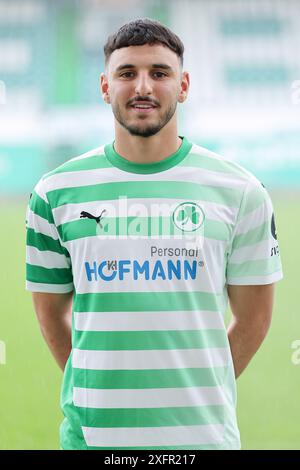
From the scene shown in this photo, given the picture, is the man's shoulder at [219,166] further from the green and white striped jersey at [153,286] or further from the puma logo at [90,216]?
the puma logo at [90,216]

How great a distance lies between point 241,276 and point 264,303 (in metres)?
0.11

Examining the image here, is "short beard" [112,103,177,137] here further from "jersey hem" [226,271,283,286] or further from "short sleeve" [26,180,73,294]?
"jersey hem" [226,271,283,286]

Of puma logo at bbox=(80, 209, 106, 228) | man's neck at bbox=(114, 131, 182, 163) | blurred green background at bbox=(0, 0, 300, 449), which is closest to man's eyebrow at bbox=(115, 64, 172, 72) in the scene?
man's neck at bbox=(114, 131, 182, 163)

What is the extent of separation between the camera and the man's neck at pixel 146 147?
131 centimetres

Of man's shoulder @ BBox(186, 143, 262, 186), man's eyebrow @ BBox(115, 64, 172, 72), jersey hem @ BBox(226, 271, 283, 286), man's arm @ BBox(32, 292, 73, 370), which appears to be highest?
man's eyebrow @ BBox(115, 64, 172, 72)

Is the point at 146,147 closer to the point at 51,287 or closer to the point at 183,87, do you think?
the point at 183,87

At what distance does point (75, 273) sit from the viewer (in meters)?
1.31

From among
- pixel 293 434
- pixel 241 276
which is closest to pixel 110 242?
pixel 241 276

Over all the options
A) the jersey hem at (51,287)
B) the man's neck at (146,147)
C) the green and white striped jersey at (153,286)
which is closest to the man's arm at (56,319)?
the jersey hem at (51,287)

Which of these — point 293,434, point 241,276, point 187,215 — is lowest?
point 293,434

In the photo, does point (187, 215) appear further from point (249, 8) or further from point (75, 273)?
point (249, 8)

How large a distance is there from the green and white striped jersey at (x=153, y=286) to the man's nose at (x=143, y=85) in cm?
15

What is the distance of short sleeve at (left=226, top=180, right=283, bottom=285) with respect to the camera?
1347mm

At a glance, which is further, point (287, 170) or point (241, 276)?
point (287, 170)
